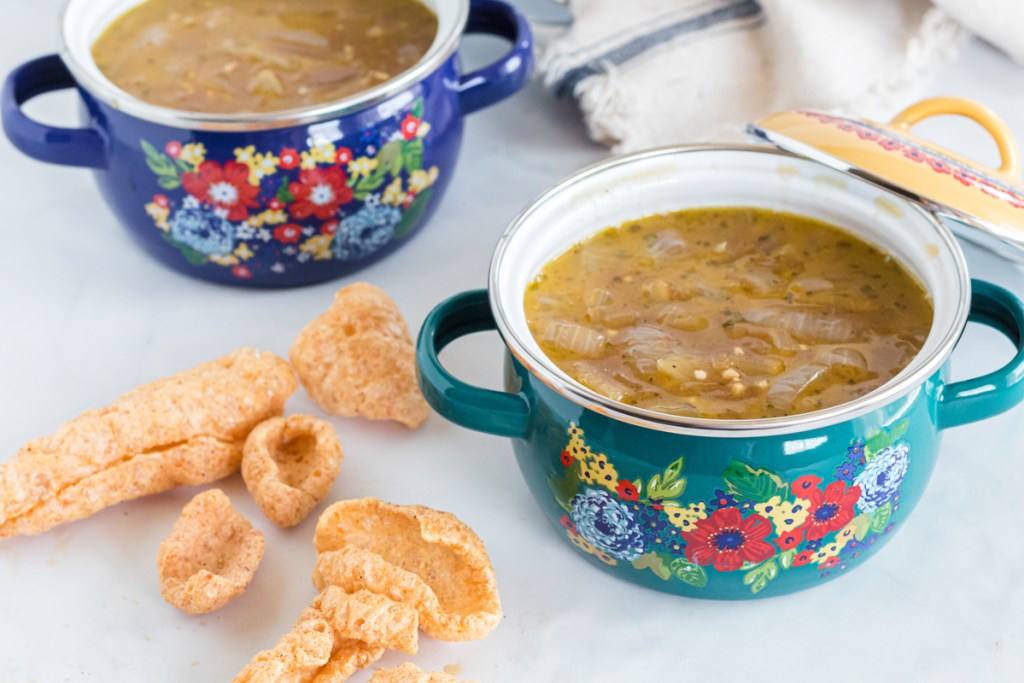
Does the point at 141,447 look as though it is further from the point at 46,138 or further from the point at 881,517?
the point at 881,517

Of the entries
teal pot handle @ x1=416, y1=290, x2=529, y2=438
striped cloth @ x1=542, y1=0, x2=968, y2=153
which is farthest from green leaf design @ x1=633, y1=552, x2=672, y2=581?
striped cloth @ x1=542, y1=0, x2=968, y2=153

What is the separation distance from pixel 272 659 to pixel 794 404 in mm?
701

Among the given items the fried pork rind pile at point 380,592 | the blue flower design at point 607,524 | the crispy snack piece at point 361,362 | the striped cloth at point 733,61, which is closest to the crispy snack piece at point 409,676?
the fried pork rind pile at point 380,592

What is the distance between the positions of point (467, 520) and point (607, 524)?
0.30 m

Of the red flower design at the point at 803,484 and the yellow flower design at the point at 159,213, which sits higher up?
the red flower design at the point at 803,484

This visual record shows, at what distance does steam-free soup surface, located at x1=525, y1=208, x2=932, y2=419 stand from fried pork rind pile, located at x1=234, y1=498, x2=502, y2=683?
0.29 meters

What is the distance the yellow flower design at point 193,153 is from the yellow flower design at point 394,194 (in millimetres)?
309

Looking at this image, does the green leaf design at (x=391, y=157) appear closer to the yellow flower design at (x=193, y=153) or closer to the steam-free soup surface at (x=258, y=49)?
the steam-free soup surface at (x=258, y=49)

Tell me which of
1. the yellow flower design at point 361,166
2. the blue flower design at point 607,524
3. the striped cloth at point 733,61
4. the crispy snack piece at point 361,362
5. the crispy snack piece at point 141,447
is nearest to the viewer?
the blue flower design at point 607,524

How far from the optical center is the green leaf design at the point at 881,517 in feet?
5.05

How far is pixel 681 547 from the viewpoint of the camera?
1.52m


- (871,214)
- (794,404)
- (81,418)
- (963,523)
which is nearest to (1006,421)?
(963,523)

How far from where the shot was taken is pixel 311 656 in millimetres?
1495

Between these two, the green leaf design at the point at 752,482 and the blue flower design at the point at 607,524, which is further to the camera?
the blue flower design at the point at 607,524
